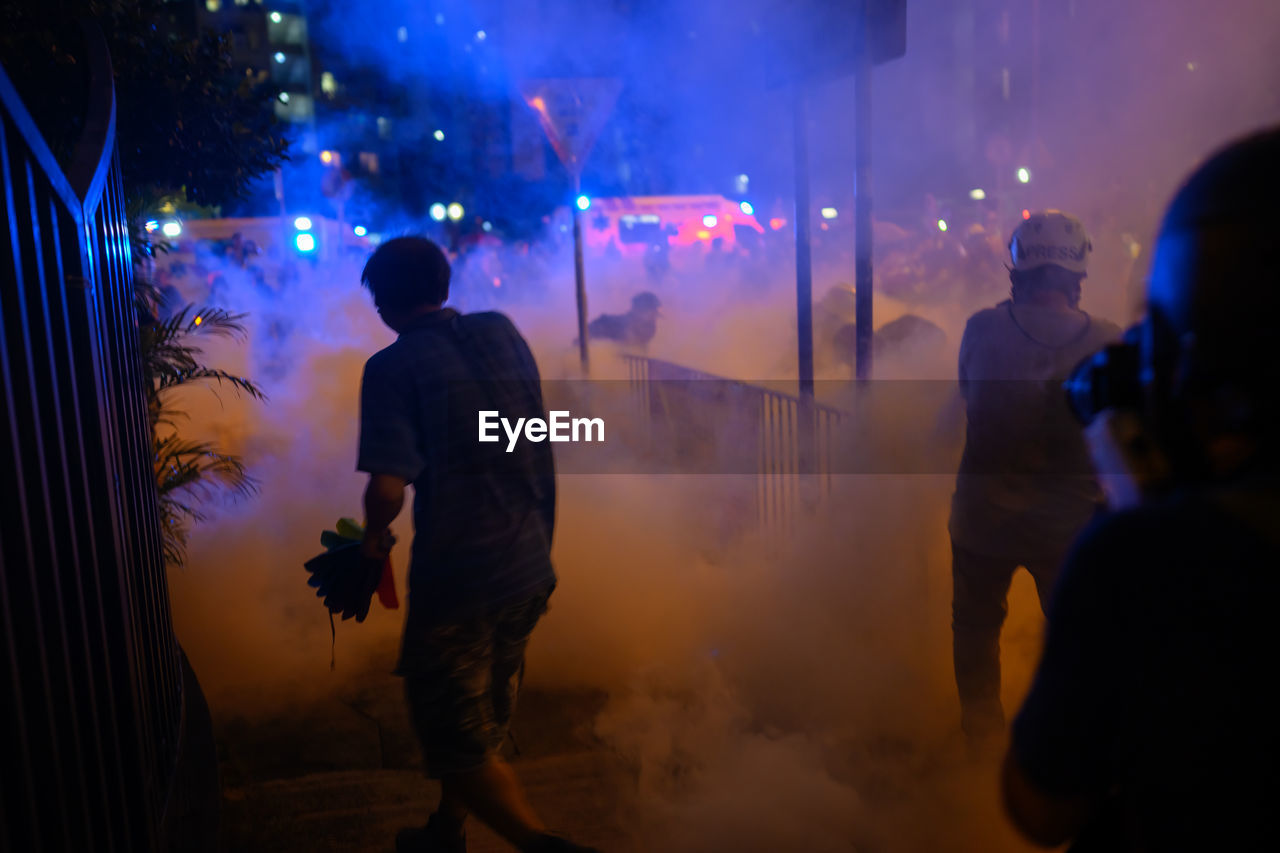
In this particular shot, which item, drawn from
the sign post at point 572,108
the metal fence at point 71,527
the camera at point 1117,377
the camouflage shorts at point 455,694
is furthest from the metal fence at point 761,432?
the camera at point 1117,377

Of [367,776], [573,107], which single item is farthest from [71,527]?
[573,107]

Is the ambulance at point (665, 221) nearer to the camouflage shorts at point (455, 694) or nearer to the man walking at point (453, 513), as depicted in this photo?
the man walking at point (453, 513)

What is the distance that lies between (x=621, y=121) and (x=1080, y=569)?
944 cm

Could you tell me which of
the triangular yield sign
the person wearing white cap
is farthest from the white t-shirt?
the triangular yield sign

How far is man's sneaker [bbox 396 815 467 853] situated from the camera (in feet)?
7.55

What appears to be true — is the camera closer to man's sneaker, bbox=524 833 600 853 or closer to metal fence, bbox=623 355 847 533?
man's sneaker, bbox=524 833 600 853

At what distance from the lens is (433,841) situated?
7.59 feet

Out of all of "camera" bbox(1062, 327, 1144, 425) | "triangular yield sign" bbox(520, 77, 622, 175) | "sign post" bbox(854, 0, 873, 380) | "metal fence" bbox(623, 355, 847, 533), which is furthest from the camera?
"triangular yield sign" bbox(520, 77, 622, 175)

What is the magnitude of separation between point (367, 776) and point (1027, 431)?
2.33 meters

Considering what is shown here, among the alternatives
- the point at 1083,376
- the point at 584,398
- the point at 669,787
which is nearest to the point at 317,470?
the point at 584,398

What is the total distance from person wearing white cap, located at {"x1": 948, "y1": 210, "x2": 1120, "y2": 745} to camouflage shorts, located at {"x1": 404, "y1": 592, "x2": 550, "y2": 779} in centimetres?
140

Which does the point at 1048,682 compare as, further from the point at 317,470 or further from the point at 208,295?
the point at 208,295

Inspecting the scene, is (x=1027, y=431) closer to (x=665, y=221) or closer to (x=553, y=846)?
(x=553, y=846)

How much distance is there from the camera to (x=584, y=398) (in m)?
8.46
